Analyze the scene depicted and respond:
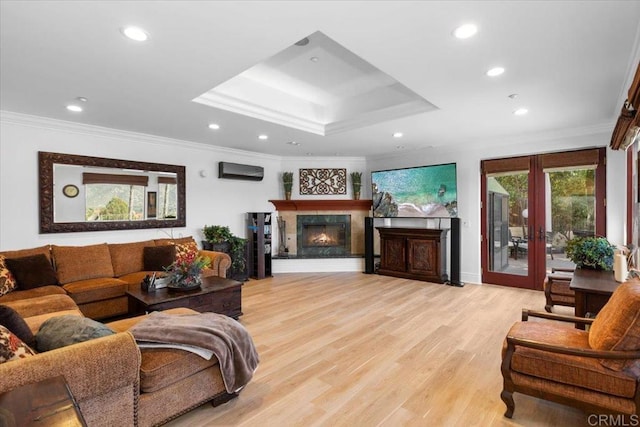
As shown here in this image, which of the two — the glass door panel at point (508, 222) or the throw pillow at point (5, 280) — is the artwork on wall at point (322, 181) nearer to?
the glass door panel at point (508, 222)

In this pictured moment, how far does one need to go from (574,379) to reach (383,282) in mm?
3964

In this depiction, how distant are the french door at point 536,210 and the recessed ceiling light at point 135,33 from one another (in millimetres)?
5311

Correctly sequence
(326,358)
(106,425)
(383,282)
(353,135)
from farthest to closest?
(383,282) → (353,135) → (326,358) → (106,425)

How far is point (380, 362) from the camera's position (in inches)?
111

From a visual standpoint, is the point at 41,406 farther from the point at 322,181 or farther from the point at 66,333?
the point at 322,181

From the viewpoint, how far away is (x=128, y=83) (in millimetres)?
3037

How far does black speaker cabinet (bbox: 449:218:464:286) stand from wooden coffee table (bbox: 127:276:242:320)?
3.75 meters

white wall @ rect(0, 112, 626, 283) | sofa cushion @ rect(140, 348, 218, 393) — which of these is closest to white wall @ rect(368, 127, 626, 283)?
white wall @ rect(0, 112, 626, 283)

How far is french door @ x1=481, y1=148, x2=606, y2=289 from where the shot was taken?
4.74 meters

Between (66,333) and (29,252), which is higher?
(29,252)

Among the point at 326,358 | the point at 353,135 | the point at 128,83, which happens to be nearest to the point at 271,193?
the point at 353,135

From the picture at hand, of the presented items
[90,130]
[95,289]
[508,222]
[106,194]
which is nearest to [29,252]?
[95,289]

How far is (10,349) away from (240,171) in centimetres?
490

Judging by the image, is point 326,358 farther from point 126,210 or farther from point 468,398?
point 126,210
